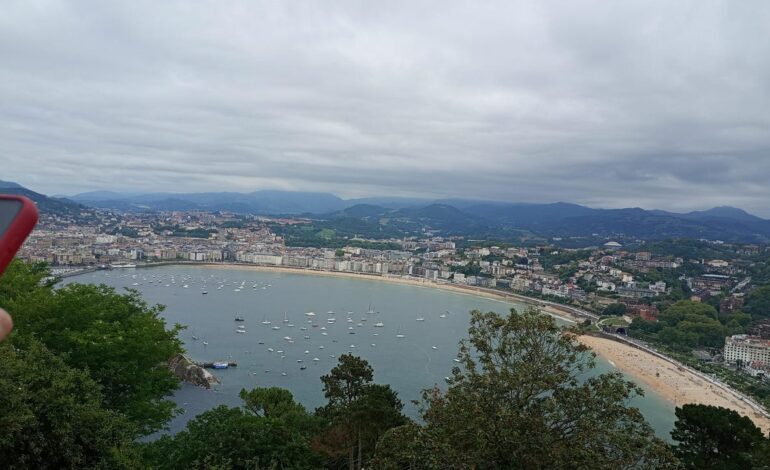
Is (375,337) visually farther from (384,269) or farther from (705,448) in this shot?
(384,269)

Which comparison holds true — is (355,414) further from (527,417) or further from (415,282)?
(415,282)

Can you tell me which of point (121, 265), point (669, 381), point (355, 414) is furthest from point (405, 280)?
point (355, 414)

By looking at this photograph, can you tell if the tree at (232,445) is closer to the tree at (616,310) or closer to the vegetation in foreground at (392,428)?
the vegetation in foreground at (392,428)

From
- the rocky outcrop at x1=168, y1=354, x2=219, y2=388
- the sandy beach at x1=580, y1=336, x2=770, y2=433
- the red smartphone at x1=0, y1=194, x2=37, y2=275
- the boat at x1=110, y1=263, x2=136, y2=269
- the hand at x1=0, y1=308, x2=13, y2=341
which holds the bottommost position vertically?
the boat at x1=110, y1=263, x2=136, y2=269

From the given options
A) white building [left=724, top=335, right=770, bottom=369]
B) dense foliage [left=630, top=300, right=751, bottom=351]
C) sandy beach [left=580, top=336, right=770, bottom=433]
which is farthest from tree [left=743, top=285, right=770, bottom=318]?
sandy beach [left=580, top=336, right=770, bottom=433]

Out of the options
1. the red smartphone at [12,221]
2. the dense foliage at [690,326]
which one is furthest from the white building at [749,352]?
the red smartphone at [12,221]

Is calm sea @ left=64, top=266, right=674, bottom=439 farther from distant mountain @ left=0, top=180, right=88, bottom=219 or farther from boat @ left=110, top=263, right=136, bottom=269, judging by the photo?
distant mountain @ left=0, top=180, right=88, bottom=219
